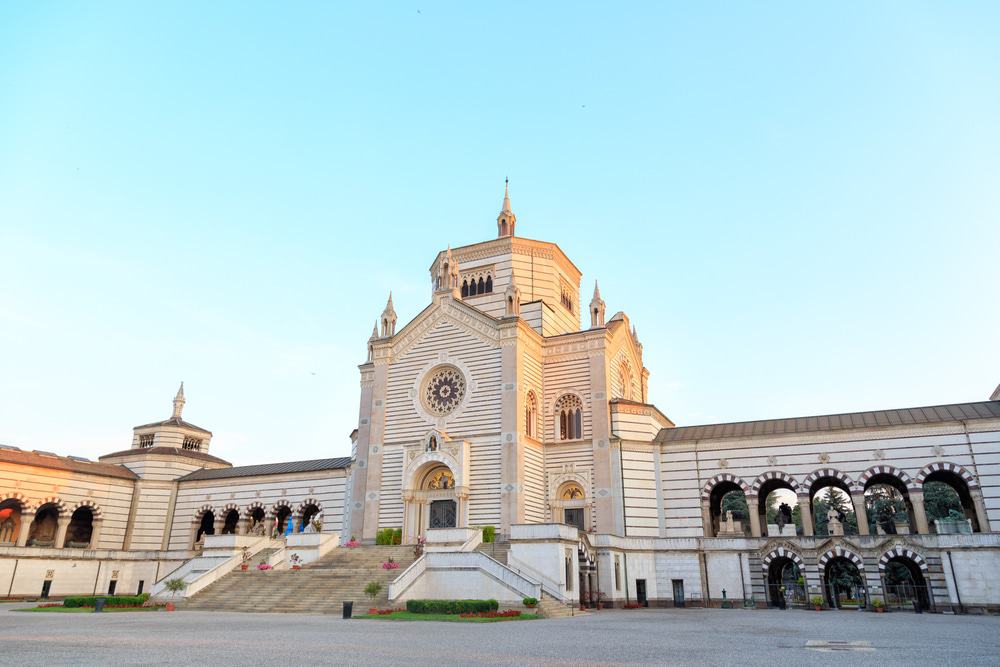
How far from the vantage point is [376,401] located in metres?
42.1

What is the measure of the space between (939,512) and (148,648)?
69.5 m

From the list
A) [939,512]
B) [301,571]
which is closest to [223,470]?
[301,571]

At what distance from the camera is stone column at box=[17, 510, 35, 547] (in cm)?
4159

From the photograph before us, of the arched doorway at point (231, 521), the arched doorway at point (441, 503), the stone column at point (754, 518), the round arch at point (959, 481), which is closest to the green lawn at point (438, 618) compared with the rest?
the arched doorway at point (441, 503)

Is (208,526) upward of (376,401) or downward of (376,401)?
downward

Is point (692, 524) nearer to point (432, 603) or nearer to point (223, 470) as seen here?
point (432, 603)

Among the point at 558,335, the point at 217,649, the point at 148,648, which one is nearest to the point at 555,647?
the point at 217,649

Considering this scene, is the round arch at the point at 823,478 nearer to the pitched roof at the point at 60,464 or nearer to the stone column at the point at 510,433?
the stone column at the point at 510,433

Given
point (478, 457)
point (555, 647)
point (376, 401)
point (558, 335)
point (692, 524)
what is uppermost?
point (558, 335)

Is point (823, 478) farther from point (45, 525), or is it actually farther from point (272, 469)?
point (45, 525)

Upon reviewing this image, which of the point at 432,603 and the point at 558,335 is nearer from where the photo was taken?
the point at 432,603

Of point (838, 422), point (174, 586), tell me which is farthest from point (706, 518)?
point (174, 586)

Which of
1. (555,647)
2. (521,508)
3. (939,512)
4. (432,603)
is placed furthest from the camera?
(939,512)

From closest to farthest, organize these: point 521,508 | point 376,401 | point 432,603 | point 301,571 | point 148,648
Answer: point 148,648 < point 432,603 < point 301,571 < point 521,508 < point 376,401
